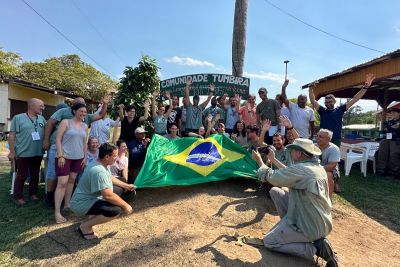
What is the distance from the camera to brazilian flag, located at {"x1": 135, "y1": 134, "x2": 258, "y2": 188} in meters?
5.41

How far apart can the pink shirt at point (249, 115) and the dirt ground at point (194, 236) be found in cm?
228

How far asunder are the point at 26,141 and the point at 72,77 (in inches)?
1058

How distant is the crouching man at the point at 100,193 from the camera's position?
3756mm

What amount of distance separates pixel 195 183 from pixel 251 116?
2.80m

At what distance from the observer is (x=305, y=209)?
346cm

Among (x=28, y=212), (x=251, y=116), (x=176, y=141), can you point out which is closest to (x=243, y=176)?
(x=176, y=141)

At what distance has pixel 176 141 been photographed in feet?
20.5

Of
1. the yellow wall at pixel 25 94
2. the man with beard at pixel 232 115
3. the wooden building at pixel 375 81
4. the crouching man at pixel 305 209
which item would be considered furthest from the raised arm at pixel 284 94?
the yellow wall at pixel 25 94

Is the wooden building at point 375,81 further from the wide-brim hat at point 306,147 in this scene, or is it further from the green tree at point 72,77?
the green tree at point 72,77

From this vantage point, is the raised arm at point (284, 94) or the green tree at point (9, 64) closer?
the raised arm at point (284, 94)

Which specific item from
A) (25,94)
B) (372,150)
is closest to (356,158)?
(372,150)

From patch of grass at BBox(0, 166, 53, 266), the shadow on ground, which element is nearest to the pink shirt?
the shadow on ground

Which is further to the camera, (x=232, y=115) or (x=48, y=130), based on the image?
(x=232, y=115)

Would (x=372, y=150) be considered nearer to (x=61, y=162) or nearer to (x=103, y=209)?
(x=103, y=209)
